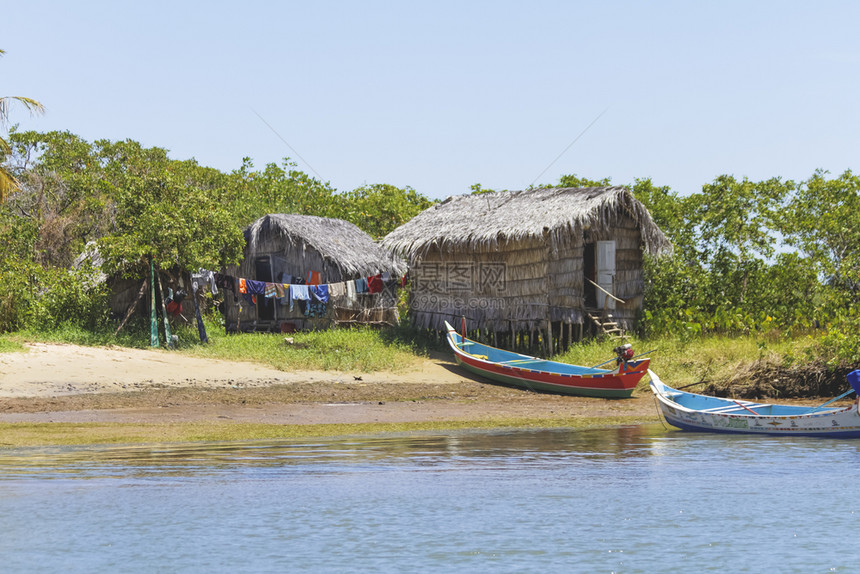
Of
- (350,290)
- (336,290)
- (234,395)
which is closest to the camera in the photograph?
(234,395)

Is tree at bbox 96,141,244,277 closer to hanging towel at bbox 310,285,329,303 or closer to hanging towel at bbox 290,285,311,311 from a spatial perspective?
hanging towel at bbox 290,285,311,311

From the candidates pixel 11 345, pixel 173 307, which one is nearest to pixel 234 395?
pixel 11 345

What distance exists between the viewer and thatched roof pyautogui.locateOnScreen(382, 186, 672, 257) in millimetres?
23234

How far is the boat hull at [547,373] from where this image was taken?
19.0 metres

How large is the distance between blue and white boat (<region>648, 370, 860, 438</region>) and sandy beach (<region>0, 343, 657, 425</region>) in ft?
5.14

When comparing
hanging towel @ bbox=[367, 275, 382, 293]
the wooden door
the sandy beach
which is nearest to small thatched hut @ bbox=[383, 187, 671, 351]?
the wooden door

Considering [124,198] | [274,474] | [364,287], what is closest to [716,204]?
[364,287]

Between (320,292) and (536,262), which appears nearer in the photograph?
(536,262)

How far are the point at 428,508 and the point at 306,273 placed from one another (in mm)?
17527

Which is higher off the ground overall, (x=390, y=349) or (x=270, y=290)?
(x=270, y=290)

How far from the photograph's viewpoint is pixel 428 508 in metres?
10.1

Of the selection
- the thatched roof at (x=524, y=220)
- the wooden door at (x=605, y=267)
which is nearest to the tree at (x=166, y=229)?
the thatched roof at (x=524, y=220)

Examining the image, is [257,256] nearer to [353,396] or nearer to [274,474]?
[353,396]

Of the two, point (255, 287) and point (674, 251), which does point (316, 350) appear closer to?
point (255, 287)
